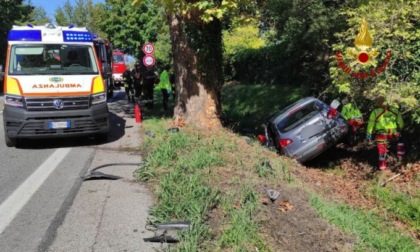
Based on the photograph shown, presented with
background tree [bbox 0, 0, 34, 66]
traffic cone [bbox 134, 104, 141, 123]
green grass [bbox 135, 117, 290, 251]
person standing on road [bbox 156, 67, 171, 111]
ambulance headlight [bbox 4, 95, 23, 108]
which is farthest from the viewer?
background tree [bbox 0, 0, 34, 66]

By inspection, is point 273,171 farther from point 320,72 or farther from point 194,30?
point 320,72

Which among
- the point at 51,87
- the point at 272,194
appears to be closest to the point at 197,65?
the point at 51,87

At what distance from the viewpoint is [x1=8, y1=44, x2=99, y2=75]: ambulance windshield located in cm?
957

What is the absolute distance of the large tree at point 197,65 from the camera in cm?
1108

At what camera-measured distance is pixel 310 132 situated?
34.5ft

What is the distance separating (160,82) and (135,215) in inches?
480

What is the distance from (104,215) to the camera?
543 centimetres

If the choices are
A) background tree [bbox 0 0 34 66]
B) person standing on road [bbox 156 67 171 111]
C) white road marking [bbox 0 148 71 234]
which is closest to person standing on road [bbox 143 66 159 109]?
person standing on road [bbox 156 67 171 111]

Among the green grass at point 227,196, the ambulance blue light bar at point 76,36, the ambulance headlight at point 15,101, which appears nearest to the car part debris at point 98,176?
the green grass at point 227,196

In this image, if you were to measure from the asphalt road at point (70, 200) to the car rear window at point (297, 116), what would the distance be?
3611mm

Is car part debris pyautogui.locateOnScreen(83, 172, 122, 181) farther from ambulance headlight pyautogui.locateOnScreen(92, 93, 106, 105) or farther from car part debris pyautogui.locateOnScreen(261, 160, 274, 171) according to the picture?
ambulance headlight pyautogui.locateOnScreen(92, 93, 106, 105)

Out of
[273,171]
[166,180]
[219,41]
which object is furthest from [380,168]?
[166,180]

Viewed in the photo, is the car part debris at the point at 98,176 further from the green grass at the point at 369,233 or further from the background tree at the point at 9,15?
the background tree at the point at 9,15

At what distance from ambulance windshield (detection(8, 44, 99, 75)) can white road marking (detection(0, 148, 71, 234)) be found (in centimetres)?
195
